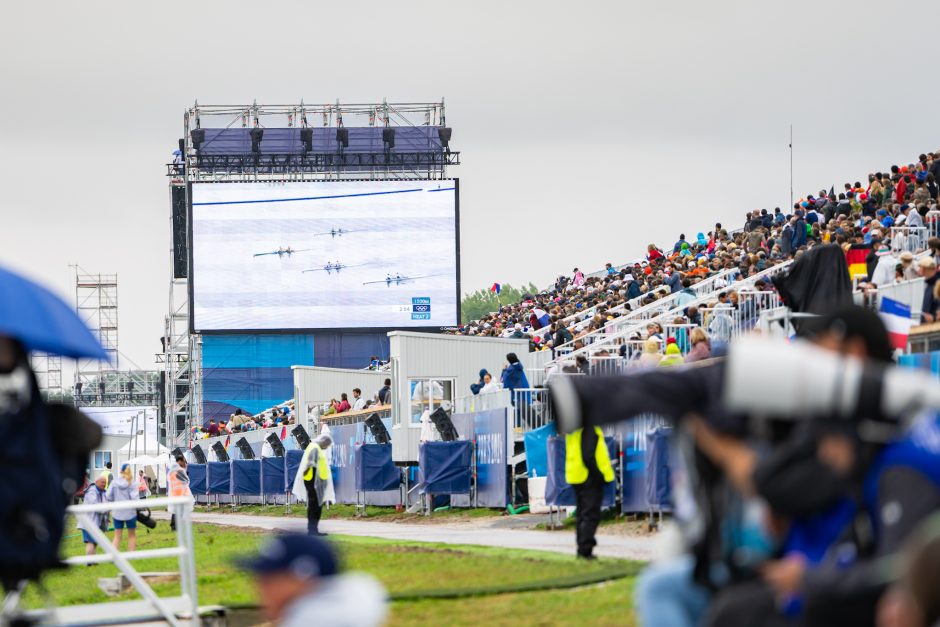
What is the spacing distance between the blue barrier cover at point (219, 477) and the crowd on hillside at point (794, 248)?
31.8ft

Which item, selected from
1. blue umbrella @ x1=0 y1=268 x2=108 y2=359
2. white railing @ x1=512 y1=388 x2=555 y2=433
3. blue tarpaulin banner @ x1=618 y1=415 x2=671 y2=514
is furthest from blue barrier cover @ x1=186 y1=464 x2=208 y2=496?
blue umbrella @ x1=0 y1=268 x2=108 y2=359

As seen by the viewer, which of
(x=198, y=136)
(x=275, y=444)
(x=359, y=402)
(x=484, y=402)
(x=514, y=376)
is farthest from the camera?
(x=198, y=136)

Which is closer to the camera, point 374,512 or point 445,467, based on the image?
point 445,467

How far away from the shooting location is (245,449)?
1891 inches

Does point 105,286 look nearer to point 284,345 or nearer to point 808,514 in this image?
point 284,345

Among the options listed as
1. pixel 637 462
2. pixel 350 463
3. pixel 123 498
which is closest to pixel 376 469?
pixel 350 463

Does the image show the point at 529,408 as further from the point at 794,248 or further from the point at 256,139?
the point at 256,139

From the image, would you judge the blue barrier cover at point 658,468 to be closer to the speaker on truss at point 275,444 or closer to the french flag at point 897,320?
the french flag at point 897,320

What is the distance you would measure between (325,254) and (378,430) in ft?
122

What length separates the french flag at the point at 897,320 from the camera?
15.3 meters

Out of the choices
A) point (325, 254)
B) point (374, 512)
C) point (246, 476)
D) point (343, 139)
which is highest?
point (343, 139)

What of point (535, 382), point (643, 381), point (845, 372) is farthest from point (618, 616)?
point (535, 382)

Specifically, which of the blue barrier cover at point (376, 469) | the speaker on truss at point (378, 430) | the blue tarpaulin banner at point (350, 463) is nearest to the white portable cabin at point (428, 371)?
the speaker on truss at point (378, 430)

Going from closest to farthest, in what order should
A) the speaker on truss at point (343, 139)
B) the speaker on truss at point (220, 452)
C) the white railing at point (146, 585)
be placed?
the white railing at point (146, 585) → the speaker on truss at point (220, 452) → the speaker on truss at point (343, 139)
